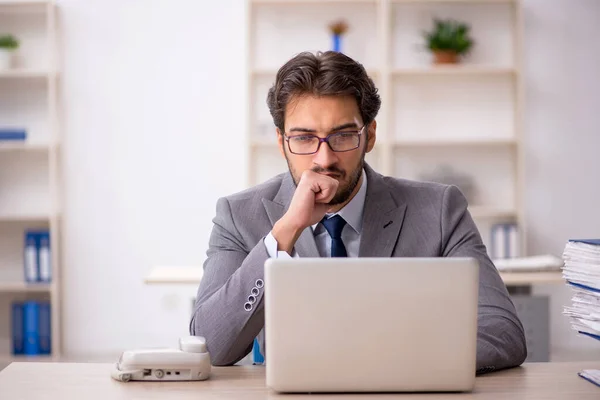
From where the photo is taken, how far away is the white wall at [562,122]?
5410 millimetres

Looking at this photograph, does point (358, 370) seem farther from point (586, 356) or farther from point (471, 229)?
point (586, 356)

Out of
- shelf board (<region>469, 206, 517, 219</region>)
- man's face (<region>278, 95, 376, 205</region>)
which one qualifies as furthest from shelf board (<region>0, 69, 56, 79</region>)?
man's face (<region>278, 95, 376, 205</region>)

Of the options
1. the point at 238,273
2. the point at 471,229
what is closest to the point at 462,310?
the point at 238,273

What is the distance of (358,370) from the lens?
4.80 ft

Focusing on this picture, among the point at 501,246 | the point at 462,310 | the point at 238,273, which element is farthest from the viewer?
the point at 501,246

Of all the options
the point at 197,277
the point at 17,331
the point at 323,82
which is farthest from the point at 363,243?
the point at 17,331

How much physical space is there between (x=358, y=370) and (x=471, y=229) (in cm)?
85

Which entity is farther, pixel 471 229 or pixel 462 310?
pixel 471 229

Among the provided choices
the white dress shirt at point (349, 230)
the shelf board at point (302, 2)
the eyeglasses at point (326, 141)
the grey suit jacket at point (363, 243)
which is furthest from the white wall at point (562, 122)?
the eyeglasses at point (326, 141)

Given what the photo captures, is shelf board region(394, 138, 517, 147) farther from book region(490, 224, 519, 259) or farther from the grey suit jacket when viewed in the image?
the grey suit jacket

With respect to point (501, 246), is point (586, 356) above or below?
below

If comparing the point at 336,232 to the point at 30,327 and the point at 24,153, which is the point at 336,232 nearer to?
the point at 30,327

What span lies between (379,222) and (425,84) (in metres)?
3.34

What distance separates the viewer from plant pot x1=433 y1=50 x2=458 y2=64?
5.19 meters
